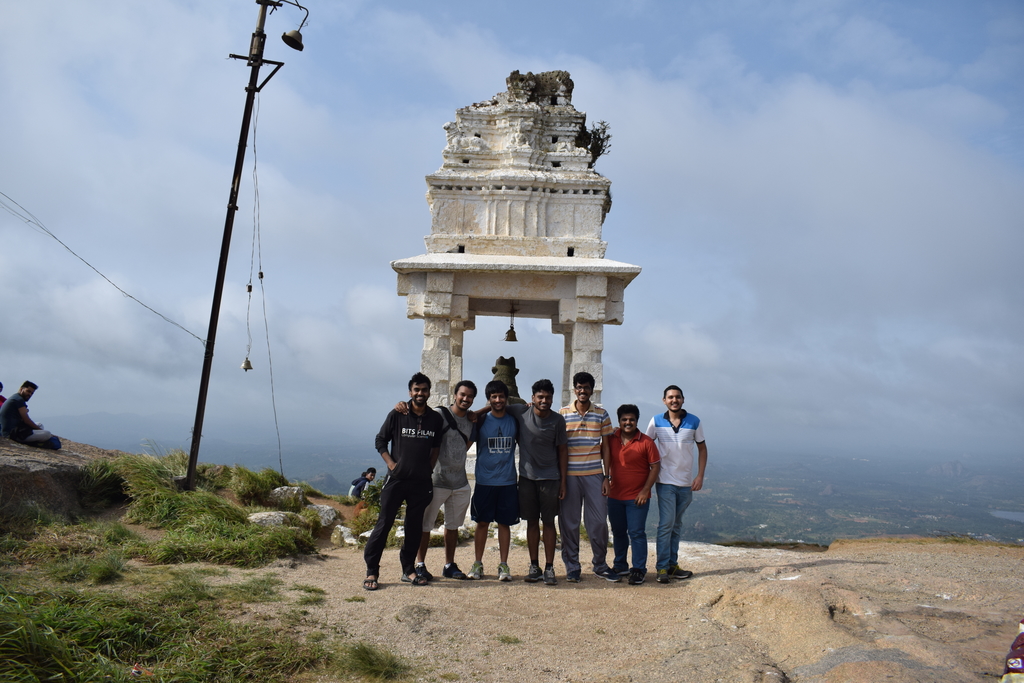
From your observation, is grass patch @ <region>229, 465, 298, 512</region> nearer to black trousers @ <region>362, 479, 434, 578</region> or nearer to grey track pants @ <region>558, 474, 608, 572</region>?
black trousers @ <region>362, 479, 434, 578</region>

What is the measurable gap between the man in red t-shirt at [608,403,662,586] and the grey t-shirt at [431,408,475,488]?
158 centimetres

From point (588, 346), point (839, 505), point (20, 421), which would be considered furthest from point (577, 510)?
point (839, 505)

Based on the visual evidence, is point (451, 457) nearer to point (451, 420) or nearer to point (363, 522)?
point (451, 420)

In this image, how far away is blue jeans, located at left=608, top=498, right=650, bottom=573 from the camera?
6.23 meters

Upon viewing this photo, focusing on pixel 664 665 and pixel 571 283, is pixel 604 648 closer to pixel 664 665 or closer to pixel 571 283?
pixel 664 665

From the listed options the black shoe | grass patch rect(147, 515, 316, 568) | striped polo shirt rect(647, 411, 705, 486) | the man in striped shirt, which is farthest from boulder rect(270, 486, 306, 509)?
striped polo shirt rect(647, 411, 705, 486)

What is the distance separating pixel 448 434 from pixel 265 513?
357 cm

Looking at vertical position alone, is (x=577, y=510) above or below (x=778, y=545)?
above

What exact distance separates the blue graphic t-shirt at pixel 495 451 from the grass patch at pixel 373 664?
8.01ft

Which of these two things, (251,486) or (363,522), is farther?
(251,486)

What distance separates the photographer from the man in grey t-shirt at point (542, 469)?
20.1 ft

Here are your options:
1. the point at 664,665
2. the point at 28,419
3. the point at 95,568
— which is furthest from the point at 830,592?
the point at 28,419

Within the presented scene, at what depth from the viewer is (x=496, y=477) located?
6188 millimetres

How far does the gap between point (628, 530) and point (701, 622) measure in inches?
58.9
